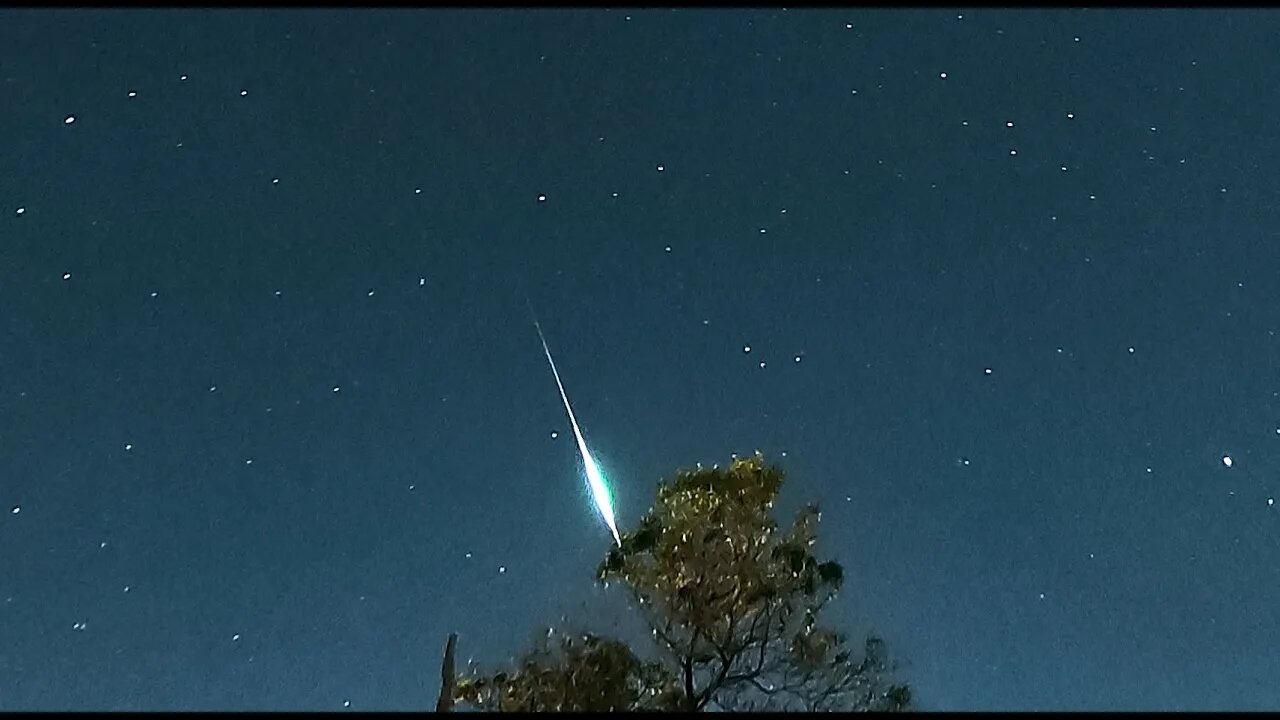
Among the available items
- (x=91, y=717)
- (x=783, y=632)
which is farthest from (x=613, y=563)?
(x=91, y=717)

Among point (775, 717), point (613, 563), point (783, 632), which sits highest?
point (613, 563)

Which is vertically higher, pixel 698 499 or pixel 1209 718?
pixel 698 499

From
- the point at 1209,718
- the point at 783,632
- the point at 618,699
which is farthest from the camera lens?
the point at 783,632

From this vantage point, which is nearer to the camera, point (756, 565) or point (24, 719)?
point (24, 719)

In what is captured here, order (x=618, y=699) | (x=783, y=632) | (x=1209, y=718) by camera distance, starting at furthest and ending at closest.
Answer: (x=783, y=632), (x=618, y=699), (x=1209, y=718)

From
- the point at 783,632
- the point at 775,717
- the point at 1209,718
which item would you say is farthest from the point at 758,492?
the point at 1209,718

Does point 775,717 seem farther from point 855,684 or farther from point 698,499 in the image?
point 698,499

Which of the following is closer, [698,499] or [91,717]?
[91,717]

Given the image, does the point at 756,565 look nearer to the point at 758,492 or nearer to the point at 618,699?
the point at 758,492

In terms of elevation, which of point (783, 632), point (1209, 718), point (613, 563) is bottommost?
point (1209, 718)
